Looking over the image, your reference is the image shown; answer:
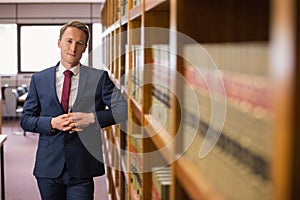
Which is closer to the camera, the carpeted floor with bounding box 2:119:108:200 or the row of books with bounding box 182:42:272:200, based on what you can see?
the row of books with bounding box 182:42:272:200

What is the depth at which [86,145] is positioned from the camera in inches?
116

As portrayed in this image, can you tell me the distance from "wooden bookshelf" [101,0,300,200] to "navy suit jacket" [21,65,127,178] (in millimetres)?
695

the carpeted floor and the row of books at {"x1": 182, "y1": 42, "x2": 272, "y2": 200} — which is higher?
the row of books at {"x1": 182, "y1": 42, "x2": 272, "y2": 200}

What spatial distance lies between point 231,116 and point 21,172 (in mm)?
6058

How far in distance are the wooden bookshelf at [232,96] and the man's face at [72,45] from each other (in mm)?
671

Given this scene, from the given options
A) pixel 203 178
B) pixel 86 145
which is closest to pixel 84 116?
pixel 86 145

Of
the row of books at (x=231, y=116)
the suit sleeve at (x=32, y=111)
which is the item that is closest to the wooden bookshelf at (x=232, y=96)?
the row of books at (x=231, y=116)

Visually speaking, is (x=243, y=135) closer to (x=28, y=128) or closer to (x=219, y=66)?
(x=219, y=66)

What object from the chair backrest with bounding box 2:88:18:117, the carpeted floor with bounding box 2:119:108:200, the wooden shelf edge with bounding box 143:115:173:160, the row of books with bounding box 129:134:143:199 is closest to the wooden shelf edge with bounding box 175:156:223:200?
the wooden shelf edge with bounding box 143:115:173:160

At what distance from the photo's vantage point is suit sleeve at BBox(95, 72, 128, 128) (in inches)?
115

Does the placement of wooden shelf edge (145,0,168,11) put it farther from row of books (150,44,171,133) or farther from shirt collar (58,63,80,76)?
shirt collar (58,63,80,76)

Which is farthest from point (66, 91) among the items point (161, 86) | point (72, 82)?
point (161, 86)

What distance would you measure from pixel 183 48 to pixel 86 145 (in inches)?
64.4

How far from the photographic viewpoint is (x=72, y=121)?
110 inches
